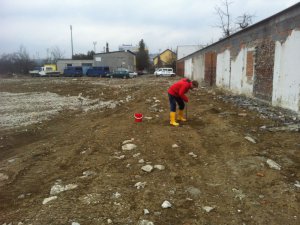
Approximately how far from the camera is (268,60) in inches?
420

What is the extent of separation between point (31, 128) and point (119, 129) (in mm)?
3724

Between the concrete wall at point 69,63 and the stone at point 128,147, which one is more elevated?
the concrete wall at point 69,63

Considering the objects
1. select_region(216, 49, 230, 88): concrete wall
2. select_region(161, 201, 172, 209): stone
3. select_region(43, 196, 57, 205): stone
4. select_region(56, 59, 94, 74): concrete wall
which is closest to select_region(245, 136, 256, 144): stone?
select_region(161, 201, 172, 209): stone

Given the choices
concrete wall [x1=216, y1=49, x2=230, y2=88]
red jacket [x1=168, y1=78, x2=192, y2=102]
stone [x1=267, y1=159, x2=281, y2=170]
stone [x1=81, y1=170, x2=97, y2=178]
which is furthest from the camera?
concrete wall [x1=216, y1=49, x2=230, y2=88]

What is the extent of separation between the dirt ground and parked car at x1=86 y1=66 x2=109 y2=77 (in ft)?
130

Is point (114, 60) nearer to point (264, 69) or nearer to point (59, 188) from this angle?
point (264, 69)

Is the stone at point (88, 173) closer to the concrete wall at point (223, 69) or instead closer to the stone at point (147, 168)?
the stone at point (147, 168)

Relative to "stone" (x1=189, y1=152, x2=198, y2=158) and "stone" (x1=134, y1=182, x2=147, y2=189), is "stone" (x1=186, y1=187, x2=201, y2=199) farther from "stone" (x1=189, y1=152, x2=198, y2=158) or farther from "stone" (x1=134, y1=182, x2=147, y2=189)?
"stone" (x1=189, y1=152, x2=198, y2=158)

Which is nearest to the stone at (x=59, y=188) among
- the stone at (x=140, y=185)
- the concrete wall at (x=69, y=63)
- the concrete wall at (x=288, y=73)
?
the stone at (x=140, y=185)

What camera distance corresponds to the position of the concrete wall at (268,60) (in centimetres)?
868

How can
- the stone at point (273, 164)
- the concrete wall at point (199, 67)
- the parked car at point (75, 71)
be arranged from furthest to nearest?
the parked car at point (75, 71) < the concrete wall at point (199, 67) < the stone at point (273, 164)

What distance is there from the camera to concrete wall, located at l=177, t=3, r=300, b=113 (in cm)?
868

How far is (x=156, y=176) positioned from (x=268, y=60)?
25.8ft

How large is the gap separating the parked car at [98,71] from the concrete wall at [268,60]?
32.2 m
